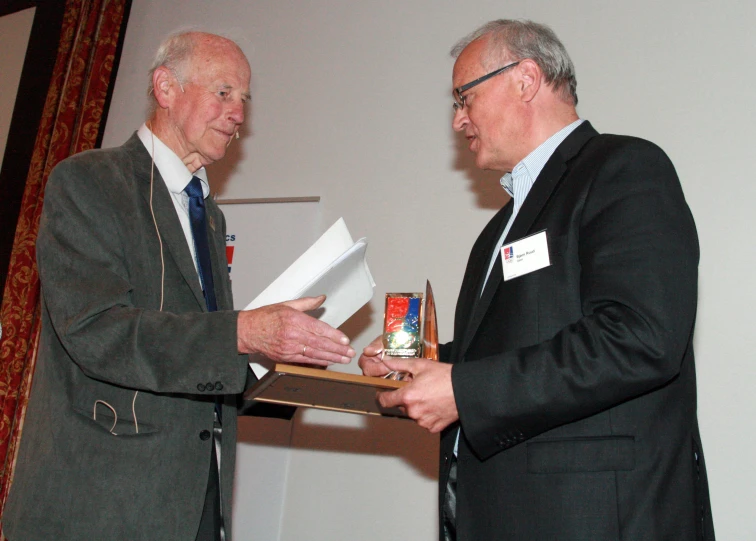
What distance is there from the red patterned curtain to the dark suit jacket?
3.90m

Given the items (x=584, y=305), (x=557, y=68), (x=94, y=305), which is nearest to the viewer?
(x=584, y=305)

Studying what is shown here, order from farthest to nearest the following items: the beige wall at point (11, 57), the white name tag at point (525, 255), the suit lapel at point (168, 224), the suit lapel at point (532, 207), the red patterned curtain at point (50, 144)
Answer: the beige wall at point (11, 57)
the red patterned curtain at point (50, 144)
the suit lapel at point (168, 224)
the suit lapel at point (532, 207)
the white name tag at point (525, 255)

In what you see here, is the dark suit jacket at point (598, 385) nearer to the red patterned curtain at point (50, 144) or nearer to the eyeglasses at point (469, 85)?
the eyeglasses at point (469, 85)

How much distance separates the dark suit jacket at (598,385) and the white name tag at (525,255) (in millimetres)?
29

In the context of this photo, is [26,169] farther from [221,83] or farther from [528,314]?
[528,314]

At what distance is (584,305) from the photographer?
6.33ft

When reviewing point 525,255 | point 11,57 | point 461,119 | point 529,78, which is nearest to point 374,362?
point 525,255

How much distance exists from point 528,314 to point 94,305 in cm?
118

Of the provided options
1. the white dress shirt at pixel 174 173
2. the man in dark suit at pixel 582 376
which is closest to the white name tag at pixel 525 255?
the man in dark suit at pixel 582 376

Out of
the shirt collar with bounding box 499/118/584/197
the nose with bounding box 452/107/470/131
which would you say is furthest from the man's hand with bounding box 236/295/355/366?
the nose with bounding box 452/107/470/131

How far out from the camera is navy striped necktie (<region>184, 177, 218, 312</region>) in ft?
8.27

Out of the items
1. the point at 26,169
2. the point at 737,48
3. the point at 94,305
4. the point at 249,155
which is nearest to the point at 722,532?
the point at 737,48

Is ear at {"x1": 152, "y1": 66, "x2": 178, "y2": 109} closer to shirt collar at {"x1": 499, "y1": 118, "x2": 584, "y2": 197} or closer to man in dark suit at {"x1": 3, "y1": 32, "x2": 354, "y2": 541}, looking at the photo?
man in dark suit at {"x1": 3, "y1": 32, "x2": 354, "y2": 541}

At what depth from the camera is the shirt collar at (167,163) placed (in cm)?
265
